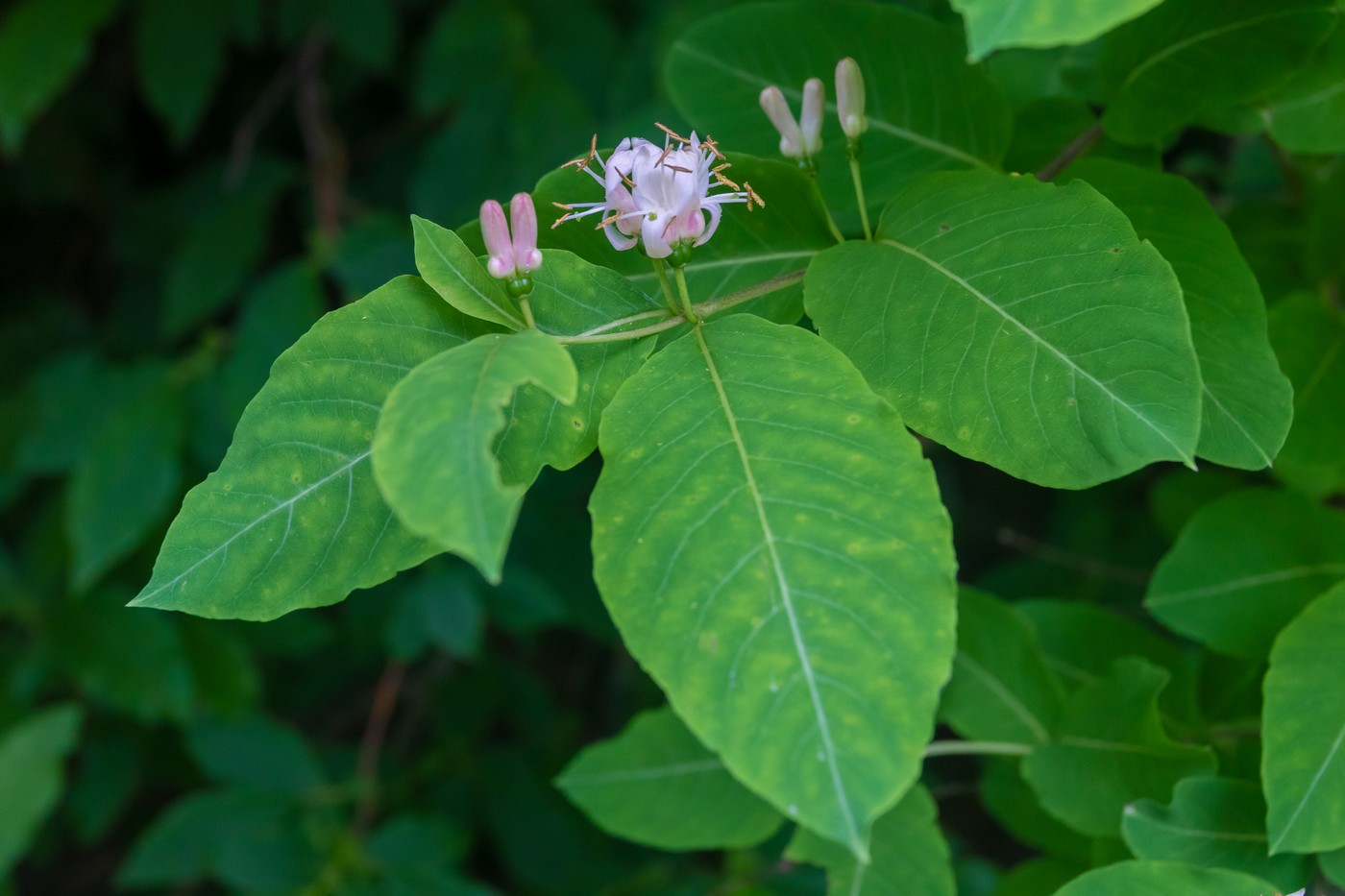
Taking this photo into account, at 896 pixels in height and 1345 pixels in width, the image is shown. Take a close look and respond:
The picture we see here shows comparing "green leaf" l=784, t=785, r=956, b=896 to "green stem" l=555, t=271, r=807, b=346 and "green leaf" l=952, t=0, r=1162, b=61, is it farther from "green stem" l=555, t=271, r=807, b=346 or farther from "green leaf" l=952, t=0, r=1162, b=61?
"green leaf" l=952, t=0, r=1162, b=61

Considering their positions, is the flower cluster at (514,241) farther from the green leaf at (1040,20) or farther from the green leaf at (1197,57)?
the green leaf at (1197,57)

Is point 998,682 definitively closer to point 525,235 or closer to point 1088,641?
point 1088,641

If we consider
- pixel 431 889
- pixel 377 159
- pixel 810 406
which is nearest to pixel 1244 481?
pixel 810 406

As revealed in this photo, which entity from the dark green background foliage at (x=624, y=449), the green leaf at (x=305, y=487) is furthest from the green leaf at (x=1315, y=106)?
the green leaf at (x=305, y=487)

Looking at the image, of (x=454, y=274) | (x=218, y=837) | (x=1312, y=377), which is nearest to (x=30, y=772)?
(x=218, y=837)

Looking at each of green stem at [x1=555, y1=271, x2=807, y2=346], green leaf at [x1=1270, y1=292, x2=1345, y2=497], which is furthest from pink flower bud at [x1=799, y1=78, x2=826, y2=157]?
green leaf at [x1=1270, y1=292, x2=1345, y2=497]

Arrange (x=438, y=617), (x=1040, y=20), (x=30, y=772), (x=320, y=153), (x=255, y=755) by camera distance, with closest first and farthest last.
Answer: (x=1040, y=20)
(x=438, y=617)
(x=30, y=772)
(x=255, y=755)
(x=320, y=153)
